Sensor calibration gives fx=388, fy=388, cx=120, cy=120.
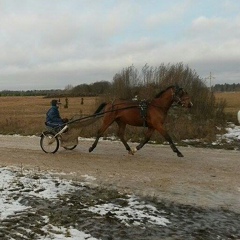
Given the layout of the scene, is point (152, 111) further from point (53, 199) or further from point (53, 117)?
point (53, 199)

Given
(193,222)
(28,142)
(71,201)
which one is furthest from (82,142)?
(193,222)

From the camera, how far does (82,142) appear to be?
15883 millimetres

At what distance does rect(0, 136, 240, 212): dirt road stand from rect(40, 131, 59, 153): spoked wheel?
0.76ft

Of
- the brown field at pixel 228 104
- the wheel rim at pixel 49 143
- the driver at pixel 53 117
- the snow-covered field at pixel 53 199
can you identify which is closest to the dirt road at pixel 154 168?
the wheel rim at pixel 49 143

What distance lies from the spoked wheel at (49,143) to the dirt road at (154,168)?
0.23m

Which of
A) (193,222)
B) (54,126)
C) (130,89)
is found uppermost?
(130,89)

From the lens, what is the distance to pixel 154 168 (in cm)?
1032

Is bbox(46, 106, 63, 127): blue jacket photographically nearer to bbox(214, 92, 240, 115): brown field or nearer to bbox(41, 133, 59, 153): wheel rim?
bbox(41, 133, 59, 153): wheel rim

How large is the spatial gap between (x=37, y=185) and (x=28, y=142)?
8.13m

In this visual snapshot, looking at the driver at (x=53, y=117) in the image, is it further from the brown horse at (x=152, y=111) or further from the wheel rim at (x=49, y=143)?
the brown horse at (x=152, y=111)

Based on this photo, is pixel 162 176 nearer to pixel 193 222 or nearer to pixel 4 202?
pixel 193 222

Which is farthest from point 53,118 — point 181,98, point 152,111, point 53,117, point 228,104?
point 228,104

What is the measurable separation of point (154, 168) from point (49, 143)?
4364 millimetres

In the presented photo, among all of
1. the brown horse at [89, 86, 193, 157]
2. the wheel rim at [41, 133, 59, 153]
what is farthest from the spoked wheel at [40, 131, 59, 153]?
the brown horse at [89, 86, 193, 157]
